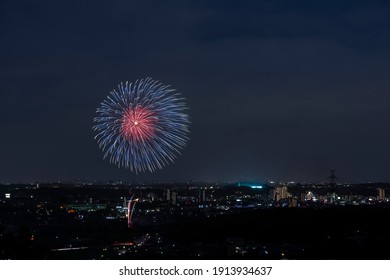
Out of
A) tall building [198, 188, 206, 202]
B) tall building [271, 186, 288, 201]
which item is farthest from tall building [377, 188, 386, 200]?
tall building [198, 188, 206, 202]

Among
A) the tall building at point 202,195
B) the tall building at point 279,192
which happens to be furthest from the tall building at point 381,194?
the tall building at point 202,195

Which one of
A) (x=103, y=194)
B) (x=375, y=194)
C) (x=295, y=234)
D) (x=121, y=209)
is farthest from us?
(x=103, y=194)

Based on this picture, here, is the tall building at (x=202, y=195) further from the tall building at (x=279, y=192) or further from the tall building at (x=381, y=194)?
the tall building at (x=381, y=194)

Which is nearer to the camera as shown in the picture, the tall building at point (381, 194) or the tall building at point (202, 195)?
the tall building at point (381, 194)

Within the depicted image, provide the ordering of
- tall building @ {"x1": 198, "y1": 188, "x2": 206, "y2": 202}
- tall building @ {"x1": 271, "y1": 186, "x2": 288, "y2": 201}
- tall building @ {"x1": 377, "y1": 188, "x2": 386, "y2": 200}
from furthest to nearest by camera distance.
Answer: tall building @ {"x1": 198, "y1": 188, "x2": 206, "y2": 202} < tall building @ {"x1": 271, "y1": 186, "x2": 288, "y2": 201} < tall building @ {"x1": 377, "y1": 188, "x2": 386, "y2": 200}

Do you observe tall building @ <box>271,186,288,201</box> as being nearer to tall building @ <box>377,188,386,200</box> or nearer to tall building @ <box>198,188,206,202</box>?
tall building @ <box>198,188,206,202</box>

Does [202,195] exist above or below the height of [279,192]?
below

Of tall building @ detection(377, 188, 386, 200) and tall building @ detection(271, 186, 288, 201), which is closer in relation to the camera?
tall building @ detection(377, 188, 386, 200)

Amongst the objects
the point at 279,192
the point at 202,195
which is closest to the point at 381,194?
the point at 279,192

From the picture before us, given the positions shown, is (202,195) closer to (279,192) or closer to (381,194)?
(279,192)
